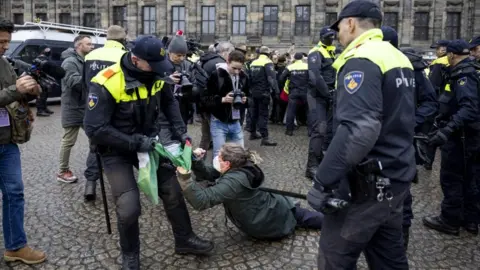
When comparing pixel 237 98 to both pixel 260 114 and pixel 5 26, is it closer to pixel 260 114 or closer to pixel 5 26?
pixel 5 26

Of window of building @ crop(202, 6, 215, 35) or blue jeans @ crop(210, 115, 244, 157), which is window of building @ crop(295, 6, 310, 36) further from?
blue jeans @ crop(210, 115, 244, 157)

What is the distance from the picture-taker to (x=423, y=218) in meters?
4.81

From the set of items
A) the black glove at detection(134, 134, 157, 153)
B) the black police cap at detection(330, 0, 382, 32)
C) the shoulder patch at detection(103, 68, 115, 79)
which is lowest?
the black glove at detection(134, 134, 157, 153)

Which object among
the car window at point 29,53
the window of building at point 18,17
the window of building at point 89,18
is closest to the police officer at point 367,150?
the car window at point 29,53

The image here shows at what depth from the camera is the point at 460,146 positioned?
14.9 feet

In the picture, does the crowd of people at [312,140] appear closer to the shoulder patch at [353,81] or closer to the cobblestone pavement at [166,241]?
the shoulder patch at [353,81]

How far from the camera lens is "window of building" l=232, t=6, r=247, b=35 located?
3084 cm

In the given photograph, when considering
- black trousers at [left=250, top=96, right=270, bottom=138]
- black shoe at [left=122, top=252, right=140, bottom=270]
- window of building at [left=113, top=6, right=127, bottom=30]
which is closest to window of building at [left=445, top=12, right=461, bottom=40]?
window of building at [left=113, top=6, right=127, bottom=30]

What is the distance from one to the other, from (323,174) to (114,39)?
3.89m

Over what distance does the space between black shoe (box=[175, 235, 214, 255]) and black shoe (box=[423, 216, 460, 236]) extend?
2.52 metres

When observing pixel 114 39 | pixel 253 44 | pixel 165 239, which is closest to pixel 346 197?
pixel 165 239

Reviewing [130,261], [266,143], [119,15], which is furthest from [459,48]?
[119,15]

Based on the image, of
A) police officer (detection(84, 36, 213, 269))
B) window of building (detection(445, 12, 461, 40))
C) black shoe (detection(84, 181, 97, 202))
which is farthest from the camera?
window of building (detection(445, 12, 461, 40))

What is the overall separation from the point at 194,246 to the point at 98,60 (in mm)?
2685
